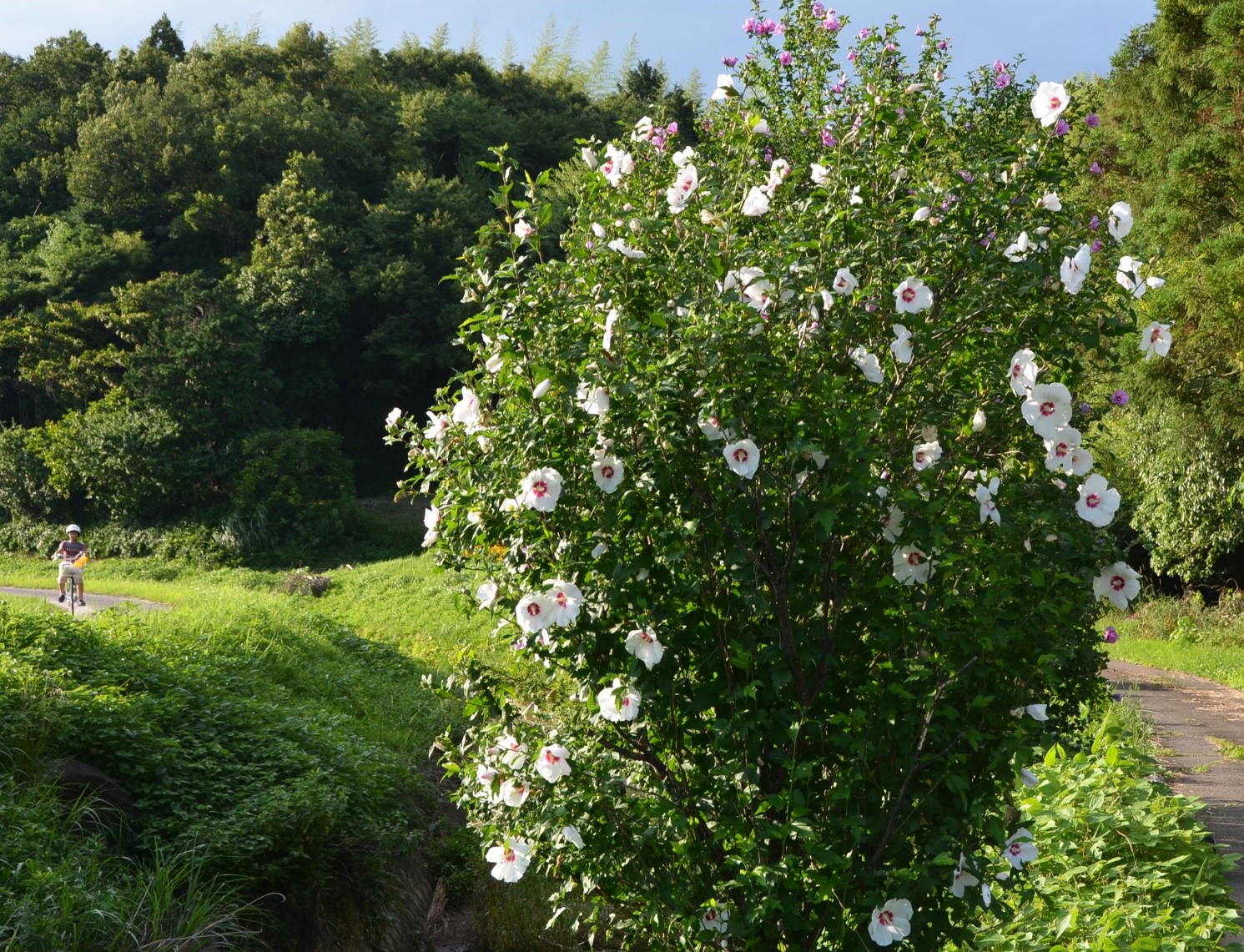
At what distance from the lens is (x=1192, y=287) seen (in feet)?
47.6

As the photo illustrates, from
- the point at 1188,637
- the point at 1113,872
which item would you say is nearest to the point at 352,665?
the point at 1113,872

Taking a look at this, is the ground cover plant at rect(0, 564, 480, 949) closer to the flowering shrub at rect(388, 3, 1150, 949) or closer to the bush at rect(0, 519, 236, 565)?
the flowering shrub at rect(388, 3, 1150, 949)

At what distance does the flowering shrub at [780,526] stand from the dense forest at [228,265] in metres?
22.8

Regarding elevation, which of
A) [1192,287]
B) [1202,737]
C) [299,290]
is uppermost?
[299,290]

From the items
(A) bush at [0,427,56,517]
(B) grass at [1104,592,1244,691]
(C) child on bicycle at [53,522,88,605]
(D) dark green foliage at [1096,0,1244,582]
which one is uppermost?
(D) dark green foliage at [1096,0,1244,582]

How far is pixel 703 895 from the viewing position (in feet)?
10.5

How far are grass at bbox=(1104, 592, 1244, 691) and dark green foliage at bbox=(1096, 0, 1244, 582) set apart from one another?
0.68 metres

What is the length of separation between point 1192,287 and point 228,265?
1096 inches

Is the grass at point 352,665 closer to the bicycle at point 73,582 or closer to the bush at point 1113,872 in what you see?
the bicycle at point 73,582

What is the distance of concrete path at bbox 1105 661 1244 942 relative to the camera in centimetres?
627

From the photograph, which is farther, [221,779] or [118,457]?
[118,457]

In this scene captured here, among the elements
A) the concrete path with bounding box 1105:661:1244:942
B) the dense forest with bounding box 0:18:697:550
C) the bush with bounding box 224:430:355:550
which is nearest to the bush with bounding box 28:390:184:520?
the dense forest with bounding box 0:18:697:550

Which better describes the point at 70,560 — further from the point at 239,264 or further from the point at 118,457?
the point at 239,264

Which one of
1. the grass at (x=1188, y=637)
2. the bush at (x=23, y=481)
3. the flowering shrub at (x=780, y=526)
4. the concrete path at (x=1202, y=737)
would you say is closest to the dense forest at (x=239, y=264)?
the bush at (x=23, y=481)
